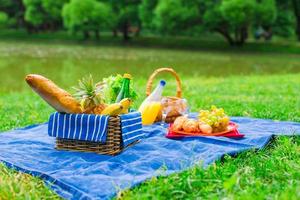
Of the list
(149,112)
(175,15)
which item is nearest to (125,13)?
(175,15)

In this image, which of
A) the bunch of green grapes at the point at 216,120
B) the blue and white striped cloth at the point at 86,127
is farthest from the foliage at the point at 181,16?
the blue and white striped cloth at the point at 86,127

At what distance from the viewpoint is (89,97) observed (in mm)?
4770

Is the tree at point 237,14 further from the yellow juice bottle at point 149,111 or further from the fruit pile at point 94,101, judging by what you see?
the fruit pile at point 94,101

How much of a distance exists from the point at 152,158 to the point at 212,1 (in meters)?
28.8

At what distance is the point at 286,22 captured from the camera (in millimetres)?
34250

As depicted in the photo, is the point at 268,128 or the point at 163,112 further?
the point at 163,112

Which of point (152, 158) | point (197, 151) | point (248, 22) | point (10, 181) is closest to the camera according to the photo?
point (10, 181)

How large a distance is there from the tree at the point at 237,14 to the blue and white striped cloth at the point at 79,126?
25.8 metres

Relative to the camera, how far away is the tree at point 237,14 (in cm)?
2975

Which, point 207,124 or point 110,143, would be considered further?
point 207,124

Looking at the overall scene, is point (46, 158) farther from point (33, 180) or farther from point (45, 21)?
point (45, 21)

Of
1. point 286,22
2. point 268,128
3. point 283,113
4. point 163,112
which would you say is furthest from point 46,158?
point 286,22

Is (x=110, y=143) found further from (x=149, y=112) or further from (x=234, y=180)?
(x=234, y=180)

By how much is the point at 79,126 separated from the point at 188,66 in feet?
53.3
